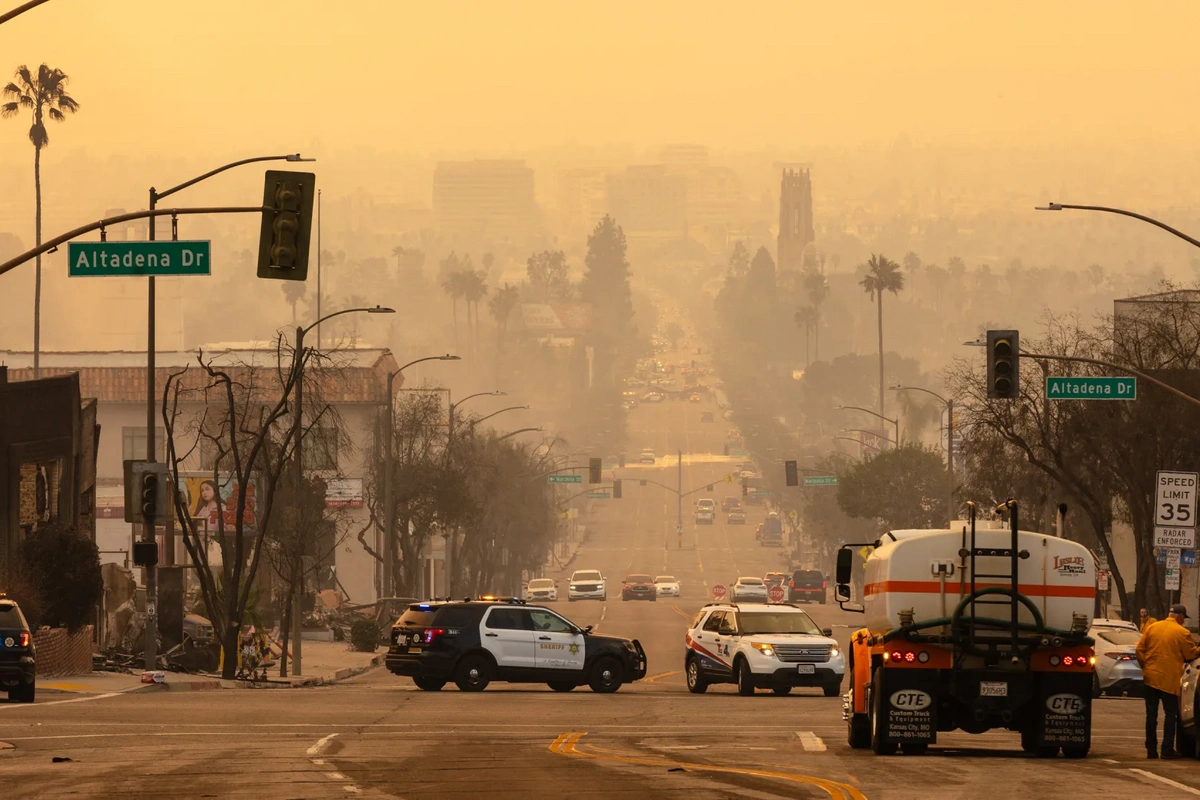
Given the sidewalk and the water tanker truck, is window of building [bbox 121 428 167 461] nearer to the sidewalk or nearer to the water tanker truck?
the sidewalk

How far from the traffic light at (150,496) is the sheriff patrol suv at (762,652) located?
38.2ft

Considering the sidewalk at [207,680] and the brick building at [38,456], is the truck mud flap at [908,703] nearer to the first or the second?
the sidewalk at [207,680]

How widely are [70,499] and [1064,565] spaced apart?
128 feet

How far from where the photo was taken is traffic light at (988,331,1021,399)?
128ft

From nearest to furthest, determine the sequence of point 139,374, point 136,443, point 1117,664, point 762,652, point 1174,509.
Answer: point 762,652 < point 1117,664 < point 1174,509 < point 136,443 < point 139,374

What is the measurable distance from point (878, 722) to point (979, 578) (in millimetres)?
2074

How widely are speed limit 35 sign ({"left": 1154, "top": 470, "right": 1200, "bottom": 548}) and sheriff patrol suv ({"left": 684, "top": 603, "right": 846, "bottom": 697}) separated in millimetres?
7857

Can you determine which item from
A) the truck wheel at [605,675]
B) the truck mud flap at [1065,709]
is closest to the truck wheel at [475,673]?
the truck wheel at [605,675]

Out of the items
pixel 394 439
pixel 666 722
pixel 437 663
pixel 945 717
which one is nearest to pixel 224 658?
pixel 437 663

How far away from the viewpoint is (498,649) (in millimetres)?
38125

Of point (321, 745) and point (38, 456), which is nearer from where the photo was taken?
point (321, 745)

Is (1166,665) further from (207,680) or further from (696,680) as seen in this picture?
(207,680)

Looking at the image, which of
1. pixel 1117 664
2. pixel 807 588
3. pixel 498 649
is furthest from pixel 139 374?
pixel 1117 664

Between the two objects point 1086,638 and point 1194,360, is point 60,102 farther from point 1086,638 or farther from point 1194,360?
point 1086,638
